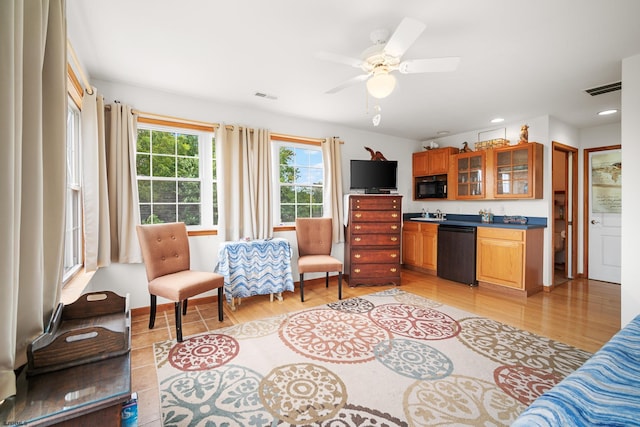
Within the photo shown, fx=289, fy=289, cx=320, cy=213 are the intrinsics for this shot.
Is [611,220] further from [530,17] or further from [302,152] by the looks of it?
[302,152]

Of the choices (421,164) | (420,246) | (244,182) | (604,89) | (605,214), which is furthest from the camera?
(421,164)

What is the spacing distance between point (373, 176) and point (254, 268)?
7.88 feet

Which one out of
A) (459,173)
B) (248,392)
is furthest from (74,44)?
(459,173)

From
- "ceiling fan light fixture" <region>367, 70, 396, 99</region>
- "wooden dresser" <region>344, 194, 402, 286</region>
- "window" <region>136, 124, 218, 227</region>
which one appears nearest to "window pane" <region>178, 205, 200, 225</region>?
"window" <region>136, 124, 218, 227</region>

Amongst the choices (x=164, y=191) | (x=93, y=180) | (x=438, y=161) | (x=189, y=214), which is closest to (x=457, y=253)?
(x=438, y=161)

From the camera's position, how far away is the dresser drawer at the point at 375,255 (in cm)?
425

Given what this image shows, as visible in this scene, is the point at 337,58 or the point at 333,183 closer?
the point at 337,58

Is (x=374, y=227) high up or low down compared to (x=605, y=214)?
down

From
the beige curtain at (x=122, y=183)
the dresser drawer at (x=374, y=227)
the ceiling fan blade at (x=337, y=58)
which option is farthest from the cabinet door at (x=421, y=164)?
the beige curtain at (x=122, y=183)

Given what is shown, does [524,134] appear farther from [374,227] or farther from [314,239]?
[314,239]

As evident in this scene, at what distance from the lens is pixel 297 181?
4.35 m

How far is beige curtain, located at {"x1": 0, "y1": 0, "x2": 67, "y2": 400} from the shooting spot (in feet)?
2.58

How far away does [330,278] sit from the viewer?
458 centimetres

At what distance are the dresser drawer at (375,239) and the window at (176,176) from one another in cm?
198
